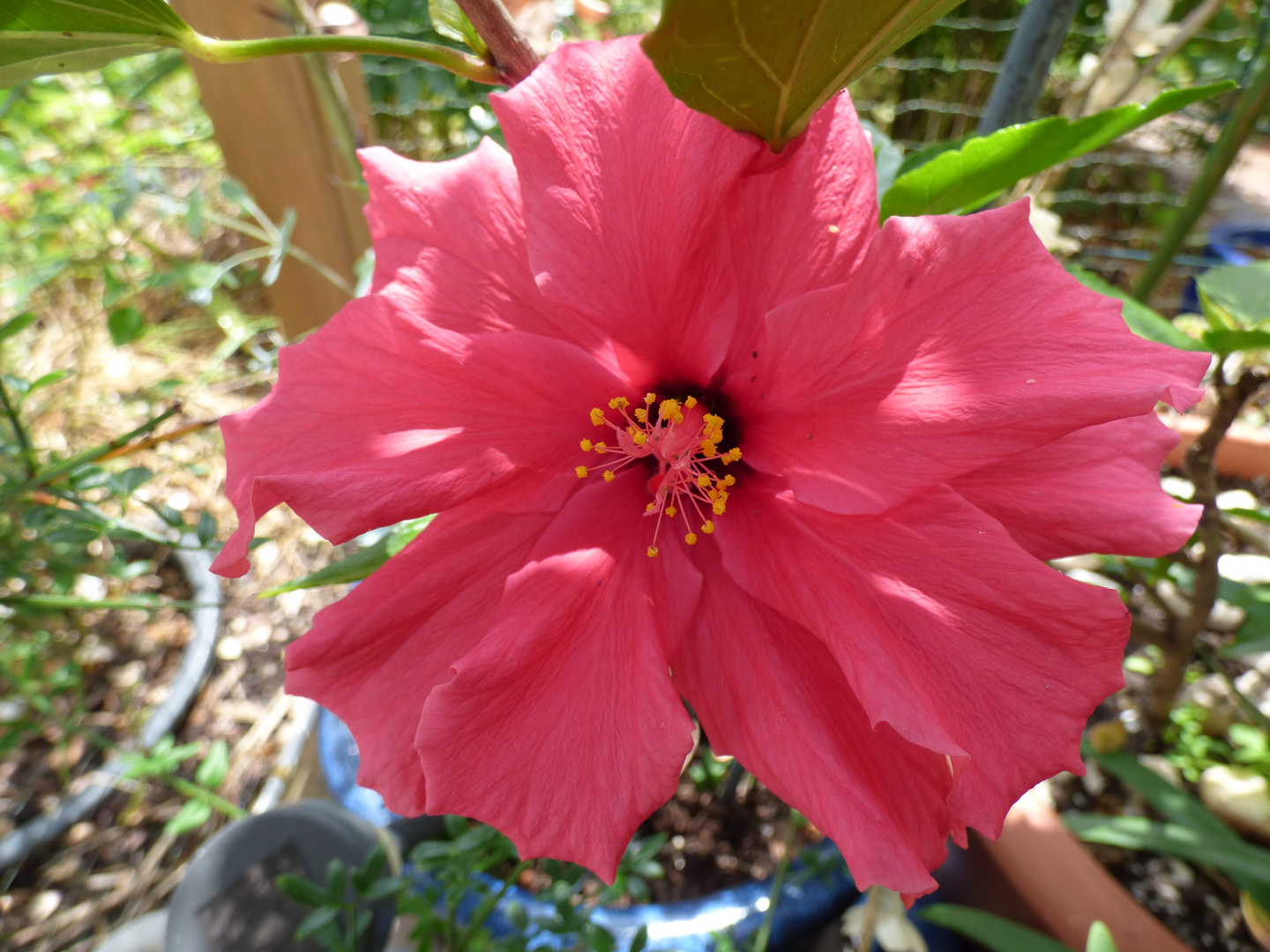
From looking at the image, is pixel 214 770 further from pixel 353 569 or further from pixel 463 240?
pixel 463 240

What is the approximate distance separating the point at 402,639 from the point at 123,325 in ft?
2.56

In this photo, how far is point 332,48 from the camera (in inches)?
14.5

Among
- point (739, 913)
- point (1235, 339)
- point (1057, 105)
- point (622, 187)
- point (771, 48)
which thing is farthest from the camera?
point (1057, 105)

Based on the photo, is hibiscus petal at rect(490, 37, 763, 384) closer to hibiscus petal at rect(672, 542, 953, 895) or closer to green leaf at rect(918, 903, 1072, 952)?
hibiscus petal at rect(672, 542, 953, 895)

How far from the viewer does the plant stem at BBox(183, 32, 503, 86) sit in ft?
1.20

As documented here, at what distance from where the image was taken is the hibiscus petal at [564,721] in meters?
0.40

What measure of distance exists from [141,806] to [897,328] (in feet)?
4.43

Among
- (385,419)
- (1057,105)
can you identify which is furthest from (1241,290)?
(1057,105)

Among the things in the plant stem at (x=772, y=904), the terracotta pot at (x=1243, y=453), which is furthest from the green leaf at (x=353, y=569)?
the terracotta pot at (x=1243, y=453)

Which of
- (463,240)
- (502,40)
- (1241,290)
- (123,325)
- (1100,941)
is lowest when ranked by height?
(1100,941)

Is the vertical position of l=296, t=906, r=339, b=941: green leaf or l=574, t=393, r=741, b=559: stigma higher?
l=574, t=393, r=741, b=559: stigma

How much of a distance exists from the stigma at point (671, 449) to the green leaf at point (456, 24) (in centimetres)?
20

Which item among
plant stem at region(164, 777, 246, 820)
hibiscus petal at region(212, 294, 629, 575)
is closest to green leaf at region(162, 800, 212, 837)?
plant stem at region(164, 777, 246, 820)

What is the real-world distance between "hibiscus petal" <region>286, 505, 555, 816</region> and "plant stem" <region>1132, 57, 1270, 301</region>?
754 mm
